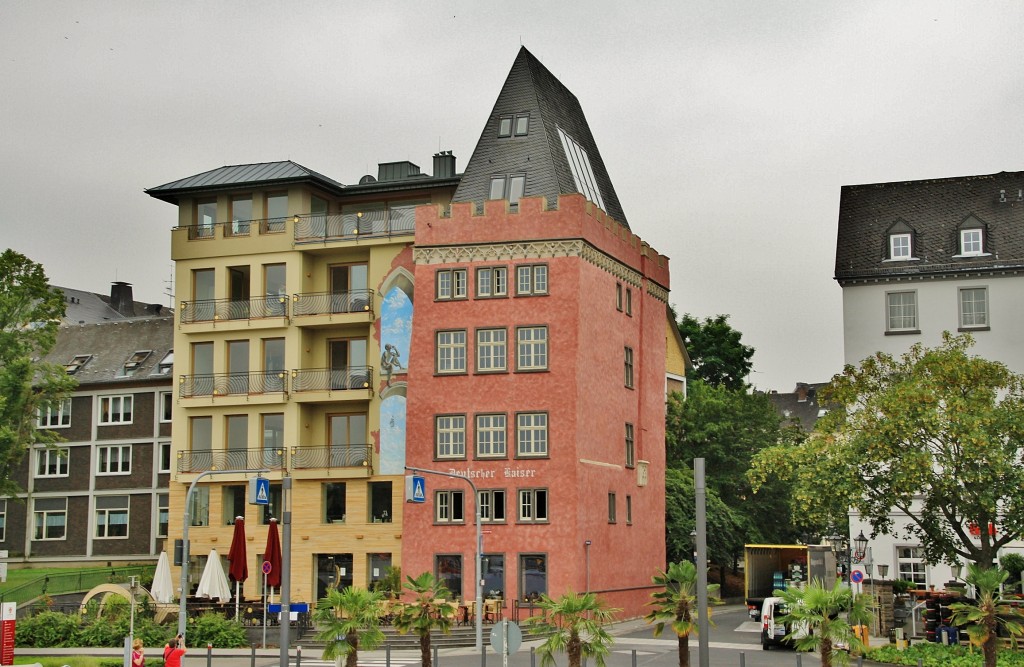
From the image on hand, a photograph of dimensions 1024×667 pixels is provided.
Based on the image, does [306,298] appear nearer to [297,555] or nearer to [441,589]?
[297,555]

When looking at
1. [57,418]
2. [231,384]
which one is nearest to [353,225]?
[231,384]

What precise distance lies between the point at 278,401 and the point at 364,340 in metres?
4.29

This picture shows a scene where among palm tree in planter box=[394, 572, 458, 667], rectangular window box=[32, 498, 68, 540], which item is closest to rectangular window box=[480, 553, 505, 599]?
palm tree in planter box=[394, 572, 458, 667]

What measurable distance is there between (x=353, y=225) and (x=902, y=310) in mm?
22533

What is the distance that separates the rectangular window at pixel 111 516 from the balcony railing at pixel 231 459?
36.4 feet

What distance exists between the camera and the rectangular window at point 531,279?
5378 centimetres

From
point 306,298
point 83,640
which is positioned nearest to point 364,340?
point 306,298

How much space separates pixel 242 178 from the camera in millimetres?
60000

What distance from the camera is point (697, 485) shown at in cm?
2736

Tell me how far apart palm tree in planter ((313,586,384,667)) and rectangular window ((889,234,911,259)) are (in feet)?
108

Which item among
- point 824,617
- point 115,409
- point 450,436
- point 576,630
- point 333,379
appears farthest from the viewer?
point 115,409

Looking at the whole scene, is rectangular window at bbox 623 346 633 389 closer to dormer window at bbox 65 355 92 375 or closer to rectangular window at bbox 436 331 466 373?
rectangular window at bbox 436 331 466 373

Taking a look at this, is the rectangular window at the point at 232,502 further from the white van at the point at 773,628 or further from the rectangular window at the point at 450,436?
the white van at the point at 773,628

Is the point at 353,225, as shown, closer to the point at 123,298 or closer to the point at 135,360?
the point at 135,360
